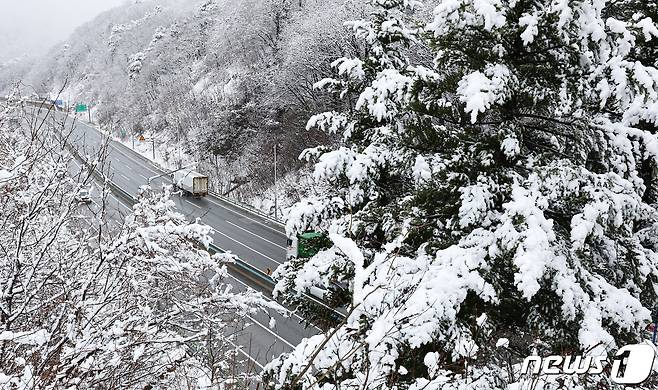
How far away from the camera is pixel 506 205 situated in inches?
211

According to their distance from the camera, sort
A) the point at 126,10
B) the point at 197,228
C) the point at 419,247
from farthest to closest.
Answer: the point at 126,10, the point at 197,228, the point at 419,247

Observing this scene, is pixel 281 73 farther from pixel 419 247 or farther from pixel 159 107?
pixel 419 247

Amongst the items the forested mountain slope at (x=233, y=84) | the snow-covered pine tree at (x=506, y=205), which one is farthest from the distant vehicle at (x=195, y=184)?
the snow-covered pine tree at (x=506, y=205)

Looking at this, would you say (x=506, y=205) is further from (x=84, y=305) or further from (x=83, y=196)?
(x=83, y=196)

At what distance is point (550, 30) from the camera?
6.07 meters

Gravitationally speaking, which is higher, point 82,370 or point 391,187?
point 391,187

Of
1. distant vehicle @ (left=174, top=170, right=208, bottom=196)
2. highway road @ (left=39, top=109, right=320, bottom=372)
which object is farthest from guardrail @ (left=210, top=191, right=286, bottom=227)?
distant vehicle @ (left=174, top=170, right=208, bottom=196)

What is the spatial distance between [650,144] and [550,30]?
1850 millimetres

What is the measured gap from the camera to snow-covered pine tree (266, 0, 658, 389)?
5.01m

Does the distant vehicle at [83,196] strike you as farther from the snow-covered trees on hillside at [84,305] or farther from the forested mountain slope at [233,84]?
the forested mountain slope at [233,84]

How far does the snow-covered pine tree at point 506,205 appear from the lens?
501 cm

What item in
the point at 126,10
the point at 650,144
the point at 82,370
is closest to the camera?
the point at 82,370

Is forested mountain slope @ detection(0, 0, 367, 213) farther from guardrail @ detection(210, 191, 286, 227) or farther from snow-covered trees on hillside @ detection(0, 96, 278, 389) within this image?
snow-covered trees on hillside @ detection(0, 96, 278, 389)

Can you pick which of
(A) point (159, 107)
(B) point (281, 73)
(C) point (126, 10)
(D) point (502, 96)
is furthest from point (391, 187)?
(C) point (126, 10)
